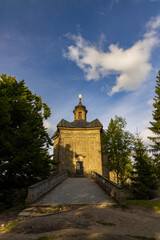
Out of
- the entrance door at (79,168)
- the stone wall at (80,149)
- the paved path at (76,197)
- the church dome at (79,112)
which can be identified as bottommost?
the paved path at (76,197)

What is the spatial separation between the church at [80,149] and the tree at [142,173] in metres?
7.21

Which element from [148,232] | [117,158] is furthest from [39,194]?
[117,158]

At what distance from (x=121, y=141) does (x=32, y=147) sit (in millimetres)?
12168

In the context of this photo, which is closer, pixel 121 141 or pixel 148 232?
pixel 148 232

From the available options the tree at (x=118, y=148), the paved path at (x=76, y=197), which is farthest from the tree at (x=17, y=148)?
the tree at (x=118, y=148)

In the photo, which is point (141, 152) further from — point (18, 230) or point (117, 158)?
point (18, 230)

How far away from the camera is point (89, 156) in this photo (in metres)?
26.1

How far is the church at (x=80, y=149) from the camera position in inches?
999

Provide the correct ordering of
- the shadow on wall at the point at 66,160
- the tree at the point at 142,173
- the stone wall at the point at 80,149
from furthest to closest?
the stone wall at the point at 80,149
the shadow on wall at the point at 66,160
the tree at the point at 142,173

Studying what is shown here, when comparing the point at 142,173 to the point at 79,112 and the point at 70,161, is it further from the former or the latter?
the point at 79,112

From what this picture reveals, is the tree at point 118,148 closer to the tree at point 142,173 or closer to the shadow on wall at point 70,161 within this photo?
the tree at point 142,173

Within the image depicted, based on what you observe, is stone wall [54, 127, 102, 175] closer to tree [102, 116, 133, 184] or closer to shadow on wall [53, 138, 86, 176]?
shadow on wall [53, 138, 86, 176]

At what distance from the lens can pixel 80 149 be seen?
1055 inches

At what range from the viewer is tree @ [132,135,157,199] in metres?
17.3
